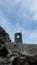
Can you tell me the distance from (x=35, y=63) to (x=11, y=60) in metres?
1.16

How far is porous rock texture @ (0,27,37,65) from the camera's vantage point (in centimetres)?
801

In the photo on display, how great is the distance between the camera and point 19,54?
874 centimetres

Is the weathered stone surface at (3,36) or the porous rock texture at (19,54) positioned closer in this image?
the porous rock texture at (19,54)

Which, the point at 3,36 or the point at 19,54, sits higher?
the point at 3,36

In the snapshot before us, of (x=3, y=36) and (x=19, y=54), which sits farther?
(x=3, y=36)

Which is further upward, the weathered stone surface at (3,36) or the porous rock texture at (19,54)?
the weathered stone surface at (3,36)

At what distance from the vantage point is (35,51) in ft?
31.1

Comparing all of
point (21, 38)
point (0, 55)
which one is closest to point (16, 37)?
point (21, 38)

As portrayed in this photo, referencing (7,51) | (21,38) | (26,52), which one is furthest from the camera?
(21,38)

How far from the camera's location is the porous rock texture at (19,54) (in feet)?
26.3

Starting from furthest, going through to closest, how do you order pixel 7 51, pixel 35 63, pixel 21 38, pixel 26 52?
1. pixel 21 38
2. pixel 26 52
3. pixel 7 51
4. pixel 35 63

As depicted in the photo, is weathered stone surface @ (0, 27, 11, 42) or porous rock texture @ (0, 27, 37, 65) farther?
weathered stone surface @ (0, 27, 11, 42)

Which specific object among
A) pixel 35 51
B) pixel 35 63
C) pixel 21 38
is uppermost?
pixel 21 38

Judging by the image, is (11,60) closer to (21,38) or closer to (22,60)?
(22,60)
